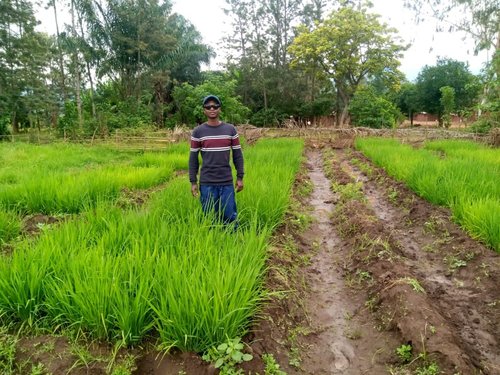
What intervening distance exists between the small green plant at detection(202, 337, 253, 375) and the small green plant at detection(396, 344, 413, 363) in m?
1.04

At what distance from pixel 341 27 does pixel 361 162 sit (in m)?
16.9

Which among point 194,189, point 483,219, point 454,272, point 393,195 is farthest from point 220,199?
point 393,195

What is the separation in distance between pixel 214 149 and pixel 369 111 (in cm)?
2436

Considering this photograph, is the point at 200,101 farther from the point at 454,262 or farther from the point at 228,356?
the point at 228,356

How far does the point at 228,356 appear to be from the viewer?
6.31ft

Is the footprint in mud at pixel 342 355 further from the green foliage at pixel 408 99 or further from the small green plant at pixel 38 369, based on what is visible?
the green foliage at pixel 408 99

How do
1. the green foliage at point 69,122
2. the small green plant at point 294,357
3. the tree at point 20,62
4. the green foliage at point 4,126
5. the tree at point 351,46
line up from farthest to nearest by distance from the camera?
1. the tree at point 351,46
2. the tree at point 20,62
3. the green foliage at point 4,126
4. the green foliage at point 69,122
5. the small green plant at point 294,357

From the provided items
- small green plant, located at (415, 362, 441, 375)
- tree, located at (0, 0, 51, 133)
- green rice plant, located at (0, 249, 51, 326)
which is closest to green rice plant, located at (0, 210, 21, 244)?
green rice plant, located at (0, 249, 51, 326)

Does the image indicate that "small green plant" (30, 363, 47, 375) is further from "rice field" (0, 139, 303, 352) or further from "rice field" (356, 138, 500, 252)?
"rice field" (356, 138, 500, 252)

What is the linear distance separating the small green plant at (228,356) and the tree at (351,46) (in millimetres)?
24608

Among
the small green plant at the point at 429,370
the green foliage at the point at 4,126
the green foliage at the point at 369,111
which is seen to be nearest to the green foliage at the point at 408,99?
the green foliage at the point at 369,111

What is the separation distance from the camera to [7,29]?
67.9 feet

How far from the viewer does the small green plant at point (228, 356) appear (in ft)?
6.21

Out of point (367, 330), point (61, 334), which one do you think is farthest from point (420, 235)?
point (61, 334)
